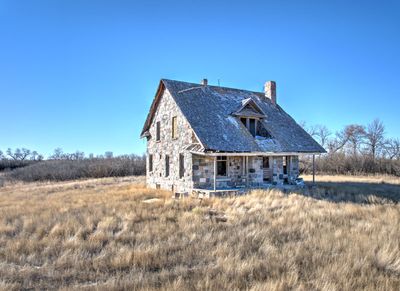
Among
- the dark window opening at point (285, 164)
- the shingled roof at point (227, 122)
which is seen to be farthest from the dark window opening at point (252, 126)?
the dark window opening at point (285, 164)

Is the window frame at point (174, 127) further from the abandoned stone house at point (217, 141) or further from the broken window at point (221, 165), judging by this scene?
the broken window at point (221, 165)

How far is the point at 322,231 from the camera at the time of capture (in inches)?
352

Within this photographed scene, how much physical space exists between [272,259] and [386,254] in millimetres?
2325

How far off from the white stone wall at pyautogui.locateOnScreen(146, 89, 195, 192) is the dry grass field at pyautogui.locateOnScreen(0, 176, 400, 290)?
570 centimetres

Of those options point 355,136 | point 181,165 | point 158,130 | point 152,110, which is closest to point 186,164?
point 181,165

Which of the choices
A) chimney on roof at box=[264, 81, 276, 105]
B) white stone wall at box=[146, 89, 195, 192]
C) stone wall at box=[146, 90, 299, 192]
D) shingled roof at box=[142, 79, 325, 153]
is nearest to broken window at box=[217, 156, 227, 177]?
stone wall at box=[146, 90, 299, 192]

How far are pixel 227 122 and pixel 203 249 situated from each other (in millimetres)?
12069

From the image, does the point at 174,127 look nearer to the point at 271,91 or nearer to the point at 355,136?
the point at 271,91

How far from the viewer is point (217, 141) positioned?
55.2 ft

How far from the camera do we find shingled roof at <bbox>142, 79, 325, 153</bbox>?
1731cm

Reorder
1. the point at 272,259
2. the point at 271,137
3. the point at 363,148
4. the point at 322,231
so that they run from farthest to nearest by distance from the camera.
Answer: the point at 363,148 < the point at 271,137 < the point at 322,231 < the point at 272,259

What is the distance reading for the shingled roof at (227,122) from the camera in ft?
56.8

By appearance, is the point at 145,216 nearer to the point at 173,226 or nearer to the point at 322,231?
→ the point at 173,226

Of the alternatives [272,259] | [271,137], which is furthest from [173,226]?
[271,137]
